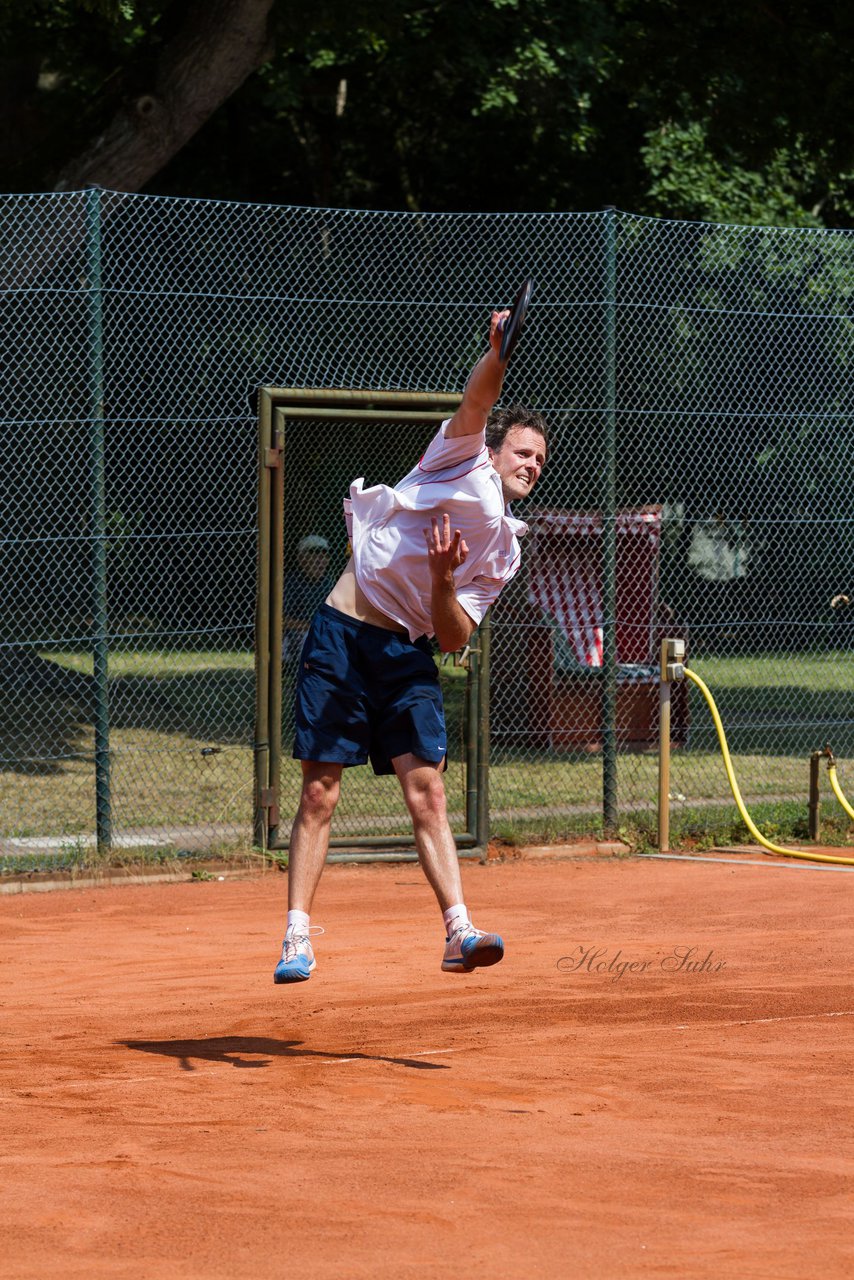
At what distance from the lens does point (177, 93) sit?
44.1 ft

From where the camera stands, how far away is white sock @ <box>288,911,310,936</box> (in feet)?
18.6

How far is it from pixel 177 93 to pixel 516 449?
8.75m

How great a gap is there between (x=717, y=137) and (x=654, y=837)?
1004 cm

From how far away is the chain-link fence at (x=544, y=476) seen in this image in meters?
9.75

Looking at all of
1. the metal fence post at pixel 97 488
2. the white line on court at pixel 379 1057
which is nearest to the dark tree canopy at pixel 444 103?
the metal fence post at pixel 97 488

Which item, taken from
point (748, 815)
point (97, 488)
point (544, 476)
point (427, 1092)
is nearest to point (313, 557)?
point (97, 488)

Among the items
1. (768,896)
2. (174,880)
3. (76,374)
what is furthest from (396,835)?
(76,374)

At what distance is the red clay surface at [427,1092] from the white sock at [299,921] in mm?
365

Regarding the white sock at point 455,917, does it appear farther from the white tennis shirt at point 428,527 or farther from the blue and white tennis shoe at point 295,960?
the white tennis shirt at point 428,527

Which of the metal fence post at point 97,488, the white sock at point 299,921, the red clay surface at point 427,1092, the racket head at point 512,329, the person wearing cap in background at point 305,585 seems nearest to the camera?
the red clay surface at point 427,1092

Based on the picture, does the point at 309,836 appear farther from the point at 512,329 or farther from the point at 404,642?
the point at 512,329

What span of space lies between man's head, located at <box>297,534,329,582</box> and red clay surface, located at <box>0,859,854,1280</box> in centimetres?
207

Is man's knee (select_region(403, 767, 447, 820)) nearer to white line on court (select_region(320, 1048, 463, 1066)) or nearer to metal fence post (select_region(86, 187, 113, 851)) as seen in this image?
white line on court (select_region(320, 1048, 463, 1066))

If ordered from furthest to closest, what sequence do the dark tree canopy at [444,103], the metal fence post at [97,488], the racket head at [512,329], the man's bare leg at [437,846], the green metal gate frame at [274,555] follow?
the dark tree canopy at [444,103] → the green metal gate frame at [274,555] → the metal fence post at [97,488] → the man's bare leg at [437,846] → the racket head at [512,329]
